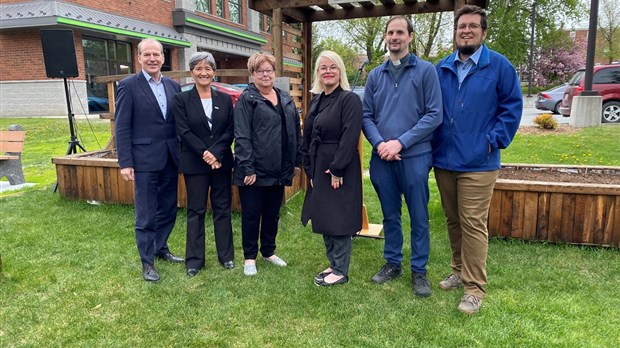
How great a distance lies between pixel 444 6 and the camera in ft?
17.7

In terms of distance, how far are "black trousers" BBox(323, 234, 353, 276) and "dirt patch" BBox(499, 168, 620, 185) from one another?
7.89 feet

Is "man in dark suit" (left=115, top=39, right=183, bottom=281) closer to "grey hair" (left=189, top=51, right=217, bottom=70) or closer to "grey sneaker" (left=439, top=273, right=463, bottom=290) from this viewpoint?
"grey hair" (left=189, top=51, right=217, bottom=70)

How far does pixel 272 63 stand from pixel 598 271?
10.1 feet

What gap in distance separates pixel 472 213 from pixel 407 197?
476 mm

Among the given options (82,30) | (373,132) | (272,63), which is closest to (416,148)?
(373,132)

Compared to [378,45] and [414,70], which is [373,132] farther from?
[378,45]

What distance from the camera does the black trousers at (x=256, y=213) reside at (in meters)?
3.80

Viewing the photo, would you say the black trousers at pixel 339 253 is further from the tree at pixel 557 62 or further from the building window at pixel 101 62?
the tree at pixel 557 62

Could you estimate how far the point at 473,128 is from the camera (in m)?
3.11

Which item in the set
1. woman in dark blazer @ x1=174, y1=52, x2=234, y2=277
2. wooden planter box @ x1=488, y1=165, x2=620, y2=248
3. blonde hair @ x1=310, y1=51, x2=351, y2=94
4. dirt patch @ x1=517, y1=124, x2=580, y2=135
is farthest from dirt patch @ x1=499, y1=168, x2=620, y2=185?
dirt patch @ x1=517, y1=124, x2=580, y2=135

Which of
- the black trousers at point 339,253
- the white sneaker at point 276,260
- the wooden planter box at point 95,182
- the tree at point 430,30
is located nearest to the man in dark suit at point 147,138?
the white sneaker at point 276,260

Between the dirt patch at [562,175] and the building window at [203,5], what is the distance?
22874 millimetres

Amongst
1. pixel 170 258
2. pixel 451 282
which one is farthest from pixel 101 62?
pixel 451 282

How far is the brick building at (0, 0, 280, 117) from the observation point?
54.2 ft
